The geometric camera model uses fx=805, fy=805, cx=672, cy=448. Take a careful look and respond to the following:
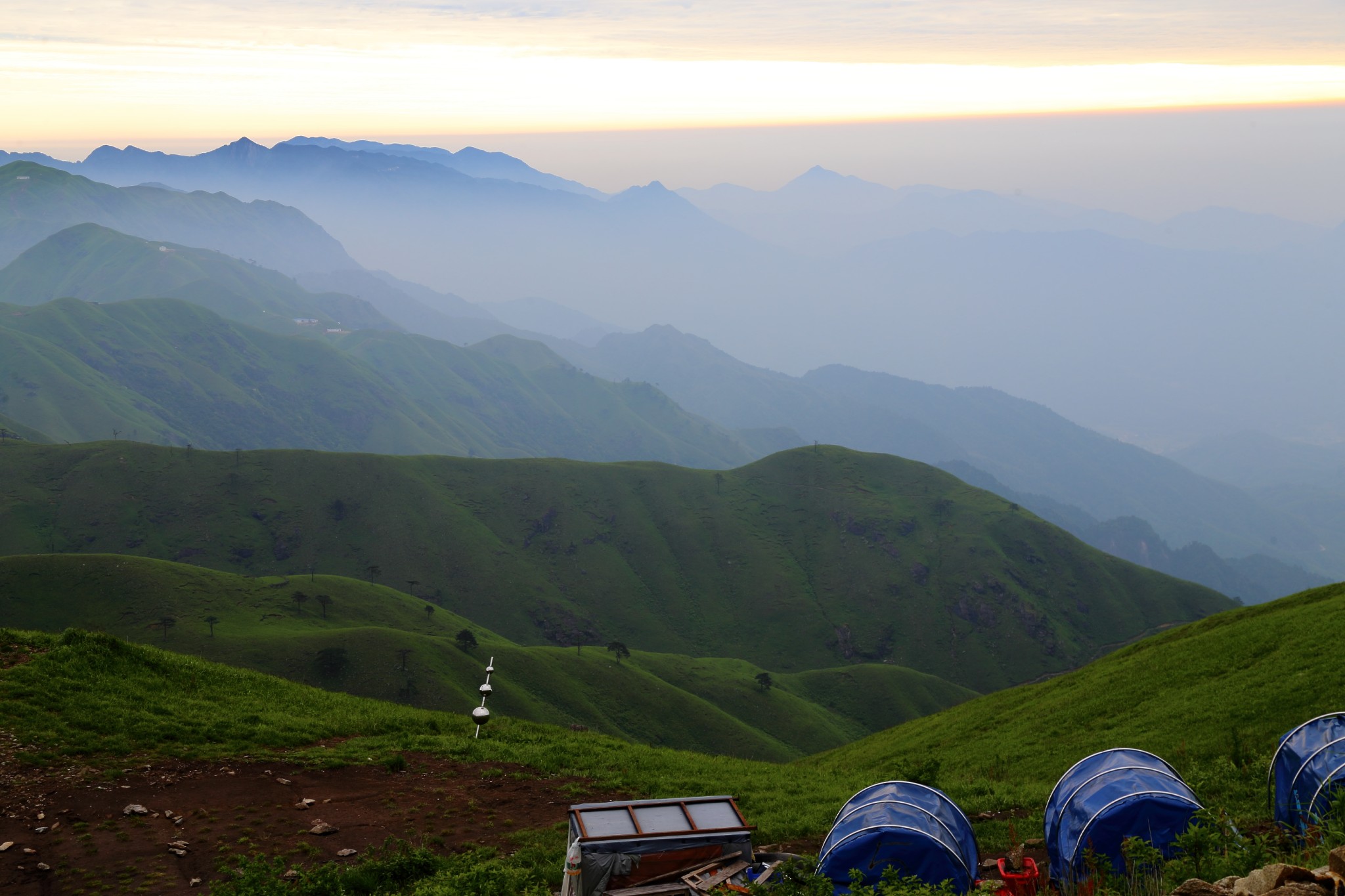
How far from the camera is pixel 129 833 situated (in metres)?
22.6

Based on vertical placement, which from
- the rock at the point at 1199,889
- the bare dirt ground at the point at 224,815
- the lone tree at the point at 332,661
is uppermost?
the rock at the point at 1199,889

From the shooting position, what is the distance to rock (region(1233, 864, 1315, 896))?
40.6 feet

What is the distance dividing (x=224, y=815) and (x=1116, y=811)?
24.3 metres

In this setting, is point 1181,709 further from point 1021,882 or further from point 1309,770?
point 1021,882

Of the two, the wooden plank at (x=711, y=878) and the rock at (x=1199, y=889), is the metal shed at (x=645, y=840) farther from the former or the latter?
the rock at (x=1199, y=889)

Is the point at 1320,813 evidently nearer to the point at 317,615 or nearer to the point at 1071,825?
the point at 1071,825

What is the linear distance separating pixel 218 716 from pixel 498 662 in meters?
86.1

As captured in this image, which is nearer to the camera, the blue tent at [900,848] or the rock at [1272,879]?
the rock at [1272,879]

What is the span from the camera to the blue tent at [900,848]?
17188 millimetres

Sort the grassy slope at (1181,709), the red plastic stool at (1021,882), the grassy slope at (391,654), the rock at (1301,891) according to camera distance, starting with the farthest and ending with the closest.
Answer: the grassy slope at (391,654)
the grassy slope at (1181,709)
the red plastic stool at (1021,882)
the rock at (1301,891)

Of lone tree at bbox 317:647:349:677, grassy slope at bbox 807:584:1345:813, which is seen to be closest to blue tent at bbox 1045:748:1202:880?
grassy slope at bbox 807:584:1345:813

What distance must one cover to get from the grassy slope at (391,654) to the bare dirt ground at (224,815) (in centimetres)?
7528

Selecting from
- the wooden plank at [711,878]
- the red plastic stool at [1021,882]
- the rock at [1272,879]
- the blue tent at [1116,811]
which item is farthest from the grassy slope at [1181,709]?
the wooden plank at [711,878]

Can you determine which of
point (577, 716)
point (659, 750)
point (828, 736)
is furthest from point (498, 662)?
point (659, 750)
